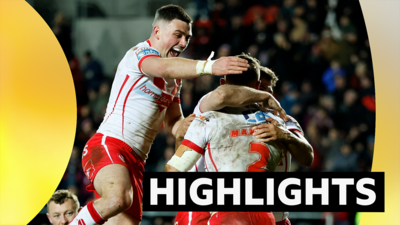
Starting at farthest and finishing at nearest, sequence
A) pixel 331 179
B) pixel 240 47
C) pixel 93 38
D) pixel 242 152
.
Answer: pixel 93 38, pixel 240 47, pixel 331 179, pixel 242 152

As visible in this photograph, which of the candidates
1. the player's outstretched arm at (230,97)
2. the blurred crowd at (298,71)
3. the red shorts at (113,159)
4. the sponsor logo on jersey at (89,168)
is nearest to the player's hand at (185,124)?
the player's outstretched arm at (230,97)

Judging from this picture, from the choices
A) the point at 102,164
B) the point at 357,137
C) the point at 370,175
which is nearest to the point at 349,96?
the point at 357,137

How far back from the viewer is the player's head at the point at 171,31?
14.0 ft

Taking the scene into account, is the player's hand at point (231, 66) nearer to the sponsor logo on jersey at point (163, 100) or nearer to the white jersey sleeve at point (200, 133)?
the white jersey sleeve at point (200, 133)

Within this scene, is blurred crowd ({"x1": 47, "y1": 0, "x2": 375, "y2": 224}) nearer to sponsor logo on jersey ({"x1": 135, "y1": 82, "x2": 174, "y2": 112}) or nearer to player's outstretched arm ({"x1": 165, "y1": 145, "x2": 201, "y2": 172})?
sponsor logo on jersey ({"x1": 135, "y1": 82, "x2": 174, "y2": 112})

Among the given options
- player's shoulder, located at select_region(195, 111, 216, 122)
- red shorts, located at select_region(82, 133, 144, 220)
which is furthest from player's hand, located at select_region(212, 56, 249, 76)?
red shorts, located at select_region(82, 133, 144, 220)

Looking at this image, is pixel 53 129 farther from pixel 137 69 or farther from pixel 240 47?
pixel 240 47

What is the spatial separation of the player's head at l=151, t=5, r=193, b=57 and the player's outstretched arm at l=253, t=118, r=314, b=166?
128 cm

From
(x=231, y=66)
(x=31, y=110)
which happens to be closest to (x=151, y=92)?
(x=231, y=66)

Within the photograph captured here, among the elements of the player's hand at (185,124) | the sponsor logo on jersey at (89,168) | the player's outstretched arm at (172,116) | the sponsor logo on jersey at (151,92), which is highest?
the sponsor logo on jersey at (151,92)

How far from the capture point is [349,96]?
8844 mm

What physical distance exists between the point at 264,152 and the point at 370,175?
137 cm

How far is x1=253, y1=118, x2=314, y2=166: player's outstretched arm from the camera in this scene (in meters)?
3.38

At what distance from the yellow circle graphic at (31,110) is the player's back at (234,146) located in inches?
122
